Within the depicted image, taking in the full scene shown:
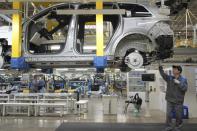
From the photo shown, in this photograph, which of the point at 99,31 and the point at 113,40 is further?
the point at 113,40

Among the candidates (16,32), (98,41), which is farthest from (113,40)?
(16,32)

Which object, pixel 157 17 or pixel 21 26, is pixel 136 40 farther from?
pixel 21 26

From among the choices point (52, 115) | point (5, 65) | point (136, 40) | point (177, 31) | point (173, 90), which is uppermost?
point (177, 31)

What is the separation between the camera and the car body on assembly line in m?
5.16

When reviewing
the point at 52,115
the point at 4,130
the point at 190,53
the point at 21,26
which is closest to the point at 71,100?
the point at 52,115

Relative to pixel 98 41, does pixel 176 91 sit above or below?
below

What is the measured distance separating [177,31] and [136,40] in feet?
38.7

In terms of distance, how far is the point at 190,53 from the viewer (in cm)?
914

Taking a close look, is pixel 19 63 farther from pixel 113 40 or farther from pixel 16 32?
pixel 113 40

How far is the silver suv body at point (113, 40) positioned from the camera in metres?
5.16

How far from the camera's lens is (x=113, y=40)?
5.31m

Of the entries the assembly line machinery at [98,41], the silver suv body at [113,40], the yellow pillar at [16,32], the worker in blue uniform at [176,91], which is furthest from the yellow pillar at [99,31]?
the worker in blue uniform at [176,91]

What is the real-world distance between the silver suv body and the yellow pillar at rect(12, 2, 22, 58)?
0.25m

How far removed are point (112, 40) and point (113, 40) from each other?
0.02m
